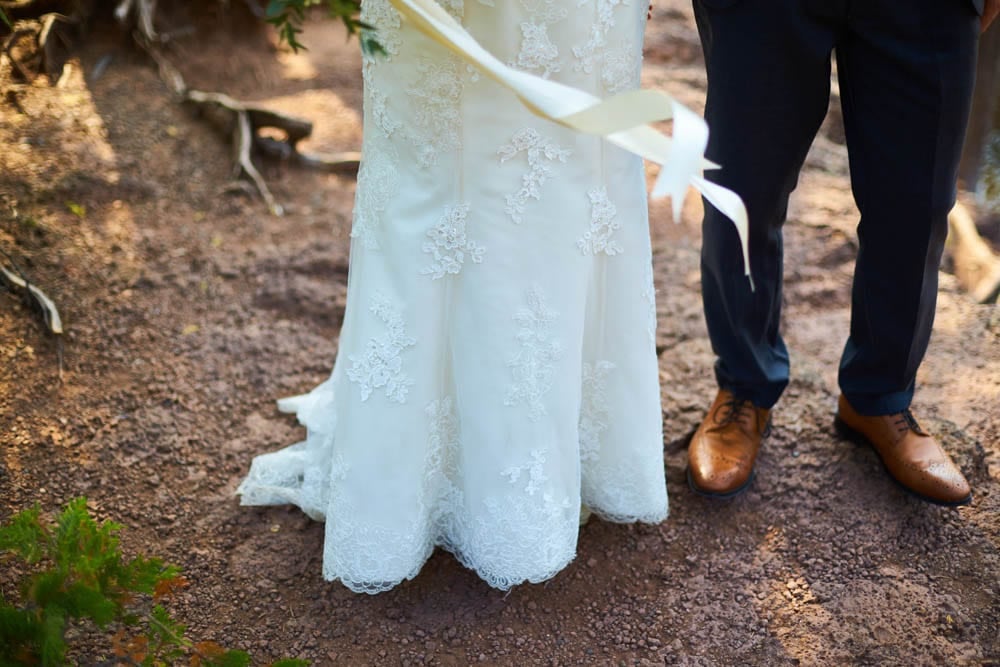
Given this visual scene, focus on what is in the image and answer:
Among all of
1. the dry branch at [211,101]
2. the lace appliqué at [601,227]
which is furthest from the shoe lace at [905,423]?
the dry branch at [211,101]

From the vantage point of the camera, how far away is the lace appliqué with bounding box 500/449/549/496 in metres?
1.84

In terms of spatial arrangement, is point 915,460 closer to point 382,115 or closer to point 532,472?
point 532,472

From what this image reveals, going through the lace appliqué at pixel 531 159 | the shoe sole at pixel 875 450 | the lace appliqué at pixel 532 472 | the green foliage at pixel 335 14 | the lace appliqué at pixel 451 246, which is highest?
the green foliage at pixel 335 14

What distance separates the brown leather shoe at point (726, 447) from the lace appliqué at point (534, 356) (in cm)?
73

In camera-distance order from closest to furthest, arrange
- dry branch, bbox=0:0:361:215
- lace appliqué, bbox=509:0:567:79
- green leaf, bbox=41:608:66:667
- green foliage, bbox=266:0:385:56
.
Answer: green foliage, bbox=266:0:385:56
green leaf, bbox=41:608:66:667
lace appliqué, bbox=509:0:567:79
dry branch, bbox=0:0:361:215

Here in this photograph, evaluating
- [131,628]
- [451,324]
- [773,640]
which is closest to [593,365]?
[451,324]

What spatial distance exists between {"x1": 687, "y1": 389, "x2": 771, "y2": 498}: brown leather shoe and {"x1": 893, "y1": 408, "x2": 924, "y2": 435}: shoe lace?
35 centimetres

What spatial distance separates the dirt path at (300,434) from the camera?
197 cm

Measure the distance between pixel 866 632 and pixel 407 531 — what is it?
1.11 metres

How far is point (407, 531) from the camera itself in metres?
1.91

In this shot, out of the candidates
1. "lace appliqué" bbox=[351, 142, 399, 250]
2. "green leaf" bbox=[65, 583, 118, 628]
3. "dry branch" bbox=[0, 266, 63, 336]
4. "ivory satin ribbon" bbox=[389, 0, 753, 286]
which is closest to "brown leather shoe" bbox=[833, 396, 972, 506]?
"ivory satin ribbon" bbox=[389, 0, 753, 286]

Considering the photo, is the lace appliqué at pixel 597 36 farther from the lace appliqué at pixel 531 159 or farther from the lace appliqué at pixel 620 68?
the lace appliqué at pixel 531 159

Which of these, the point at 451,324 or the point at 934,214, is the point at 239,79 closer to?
the point at 451,324

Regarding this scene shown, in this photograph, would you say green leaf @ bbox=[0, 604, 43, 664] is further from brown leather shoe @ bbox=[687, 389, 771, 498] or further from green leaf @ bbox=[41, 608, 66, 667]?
brown leather shoe @ bbox=[687, 389, 771, 498]
